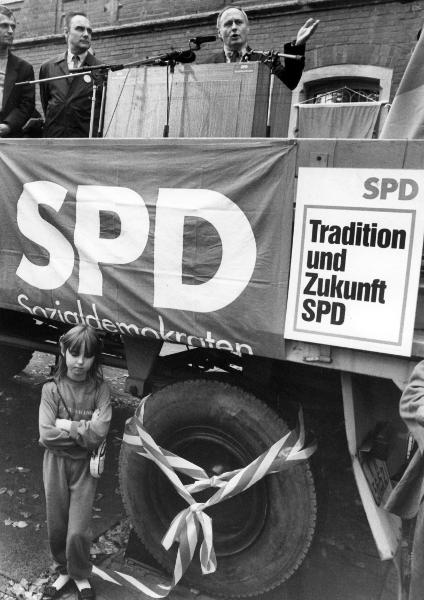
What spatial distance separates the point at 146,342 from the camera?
3.40 meters

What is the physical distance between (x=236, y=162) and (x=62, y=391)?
1.54m

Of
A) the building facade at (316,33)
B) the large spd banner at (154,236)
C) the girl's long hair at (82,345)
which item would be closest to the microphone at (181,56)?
the large spd banner at (154,236)

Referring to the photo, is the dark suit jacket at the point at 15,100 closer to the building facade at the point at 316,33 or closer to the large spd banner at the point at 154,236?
the large spd banner at the point at 154,236

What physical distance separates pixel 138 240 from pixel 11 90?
2.48 m

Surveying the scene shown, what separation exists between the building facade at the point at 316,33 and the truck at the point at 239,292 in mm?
6060

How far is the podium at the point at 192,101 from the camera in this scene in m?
3.28

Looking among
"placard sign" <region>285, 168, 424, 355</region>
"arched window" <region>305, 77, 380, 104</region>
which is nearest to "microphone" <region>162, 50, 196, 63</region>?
"placard sign" <region>285, 168, 424, 355</region>

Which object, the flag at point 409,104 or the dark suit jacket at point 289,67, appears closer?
the flag at point 409,104

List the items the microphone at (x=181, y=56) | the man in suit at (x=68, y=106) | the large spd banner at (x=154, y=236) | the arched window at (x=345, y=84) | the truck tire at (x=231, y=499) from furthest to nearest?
the arched window at (x=345, y=84) < the man in suit at (x=68, y=106) < the microphone at (x=181, y=56) < the truck tire at (x=231, y=499) < the large spd banner at (x=154, y=236)

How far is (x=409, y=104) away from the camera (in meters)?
2.81

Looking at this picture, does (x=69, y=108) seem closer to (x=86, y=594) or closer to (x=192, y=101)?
(x=192, y=101)

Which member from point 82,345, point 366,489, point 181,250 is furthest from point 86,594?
point 181,250

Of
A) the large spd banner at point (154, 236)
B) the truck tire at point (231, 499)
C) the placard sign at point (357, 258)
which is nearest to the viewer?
the placard sign at point (357, 258)

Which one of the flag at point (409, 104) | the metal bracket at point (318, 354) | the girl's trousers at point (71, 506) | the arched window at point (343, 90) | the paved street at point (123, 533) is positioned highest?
the arched window at point (343, 90)
